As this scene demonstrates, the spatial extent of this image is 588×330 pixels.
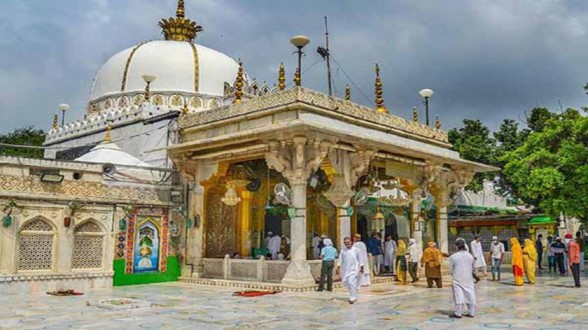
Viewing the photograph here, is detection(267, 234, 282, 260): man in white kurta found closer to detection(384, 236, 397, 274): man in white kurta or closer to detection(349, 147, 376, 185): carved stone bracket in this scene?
detection(384, 236, 397, 274): man in white kurta

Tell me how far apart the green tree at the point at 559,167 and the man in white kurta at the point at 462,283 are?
26.3ft

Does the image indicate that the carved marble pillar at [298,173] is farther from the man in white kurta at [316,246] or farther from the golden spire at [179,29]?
the golden spire at [179,29]

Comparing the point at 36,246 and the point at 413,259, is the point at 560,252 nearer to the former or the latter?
the point at 413,259

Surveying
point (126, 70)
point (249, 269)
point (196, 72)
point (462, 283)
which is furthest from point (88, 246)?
point (126, 70)

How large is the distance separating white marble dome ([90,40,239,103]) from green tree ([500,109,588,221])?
12147 mm

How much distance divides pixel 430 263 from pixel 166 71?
14010 millimetres

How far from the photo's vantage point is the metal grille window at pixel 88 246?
42.5ft

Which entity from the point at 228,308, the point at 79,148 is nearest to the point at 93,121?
the point at 79,148

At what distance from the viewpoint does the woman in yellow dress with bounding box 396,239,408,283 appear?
14.5m

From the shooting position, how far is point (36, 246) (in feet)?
40.5

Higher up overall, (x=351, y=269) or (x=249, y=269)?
(x=351, y=269)

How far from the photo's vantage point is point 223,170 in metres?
14.7

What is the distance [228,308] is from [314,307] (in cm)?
147

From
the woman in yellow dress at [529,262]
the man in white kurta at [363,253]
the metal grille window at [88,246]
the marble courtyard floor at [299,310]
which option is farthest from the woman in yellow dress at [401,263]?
the metal grille window at [88,246]
